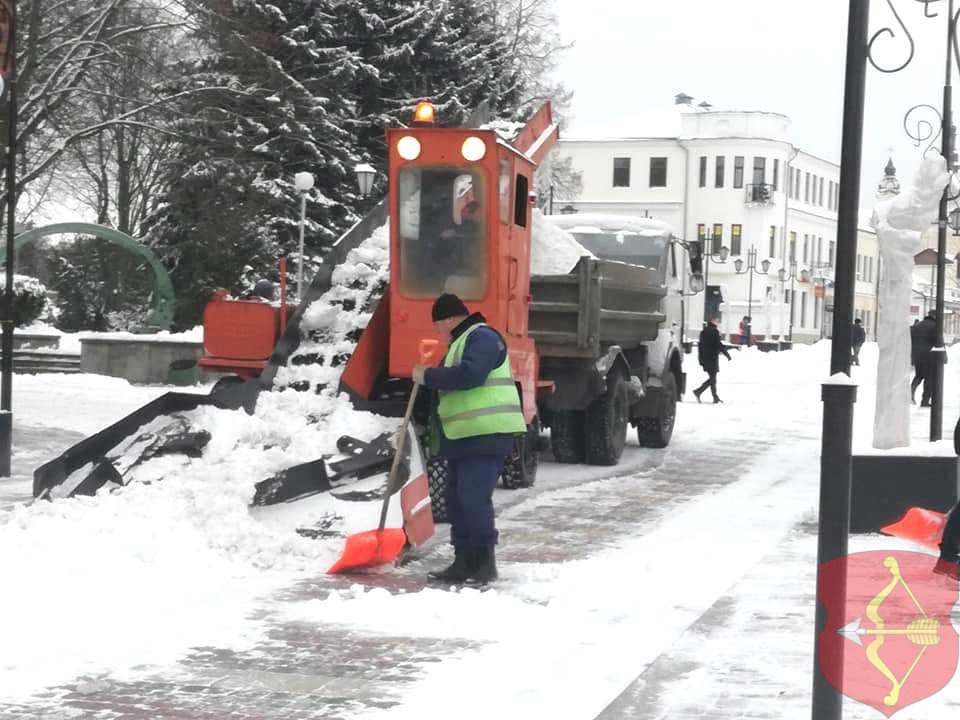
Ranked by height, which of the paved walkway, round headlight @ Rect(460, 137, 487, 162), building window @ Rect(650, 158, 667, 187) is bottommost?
the paved walkway

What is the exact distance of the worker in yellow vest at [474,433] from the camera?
823 cm

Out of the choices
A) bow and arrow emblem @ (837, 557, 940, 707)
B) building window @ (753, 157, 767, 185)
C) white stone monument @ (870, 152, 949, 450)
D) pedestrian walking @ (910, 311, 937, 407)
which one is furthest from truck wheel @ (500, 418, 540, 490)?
building window @ (753, 157, 767, 185)

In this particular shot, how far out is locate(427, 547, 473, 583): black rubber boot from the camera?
8.27m

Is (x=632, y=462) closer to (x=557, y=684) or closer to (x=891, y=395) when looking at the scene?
(x=891, y=395)

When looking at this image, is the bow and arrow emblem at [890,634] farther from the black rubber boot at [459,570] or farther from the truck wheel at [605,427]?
the truck wheel at [605,427]

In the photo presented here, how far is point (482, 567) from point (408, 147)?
3.95 metres

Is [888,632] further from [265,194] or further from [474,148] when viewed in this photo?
[265,194]

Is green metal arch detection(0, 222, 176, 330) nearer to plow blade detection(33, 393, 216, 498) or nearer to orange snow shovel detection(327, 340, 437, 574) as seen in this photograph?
plow blade detection(33, 393, 216, 498)

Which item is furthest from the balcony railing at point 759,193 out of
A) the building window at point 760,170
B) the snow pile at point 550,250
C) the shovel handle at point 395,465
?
the shovel handle at point 395,465

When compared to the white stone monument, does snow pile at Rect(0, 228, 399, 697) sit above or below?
below

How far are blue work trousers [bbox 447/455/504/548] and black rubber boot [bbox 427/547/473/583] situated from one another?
41 mm

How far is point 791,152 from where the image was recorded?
7662 cm

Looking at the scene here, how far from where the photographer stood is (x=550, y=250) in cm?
1415

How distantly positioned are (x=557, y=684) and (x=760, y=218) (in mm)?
70759
